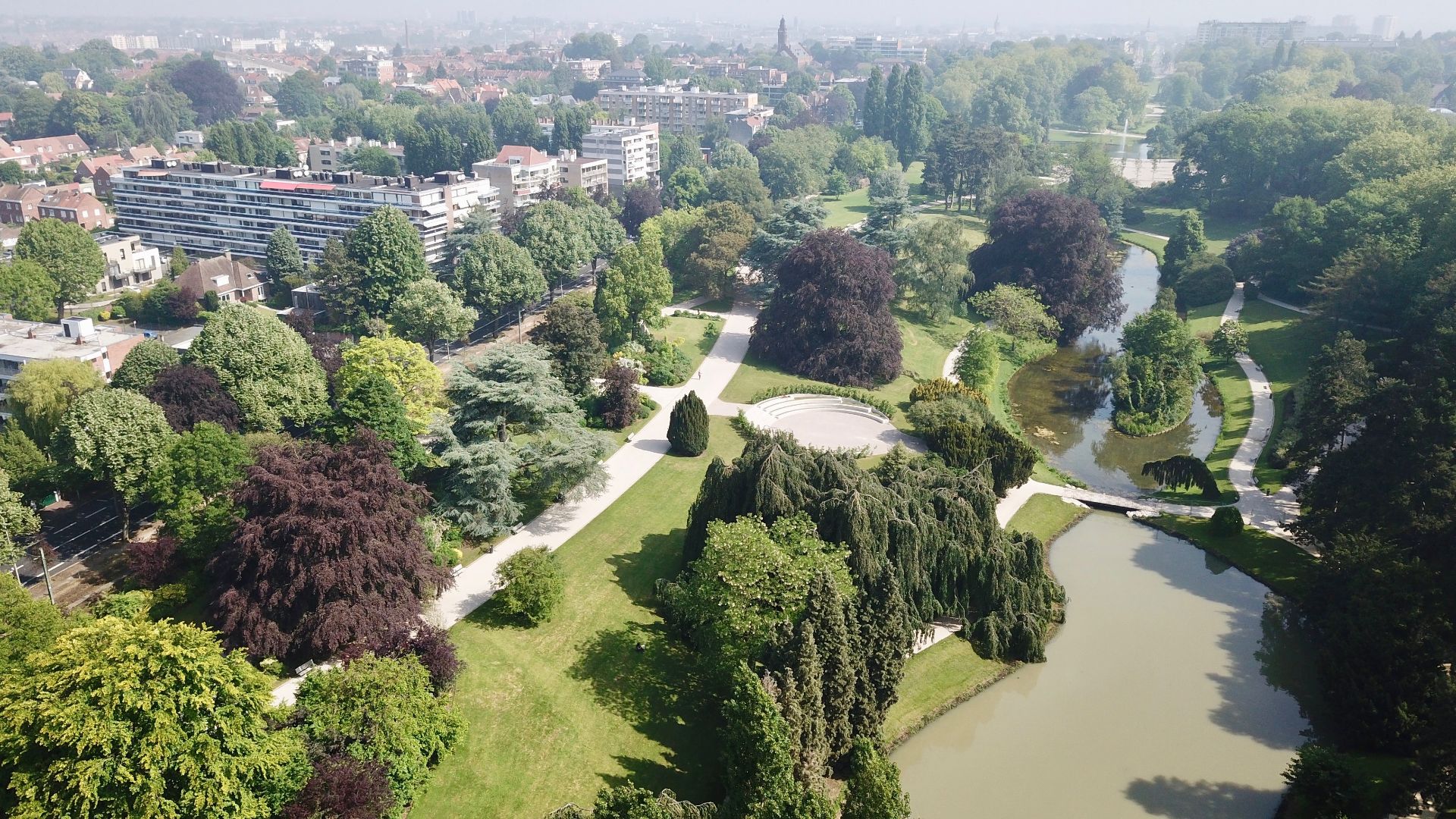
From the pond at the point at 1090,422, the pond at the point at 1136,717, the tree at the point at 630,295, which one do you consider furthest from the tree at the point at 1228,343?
the tree at the point at 630,295

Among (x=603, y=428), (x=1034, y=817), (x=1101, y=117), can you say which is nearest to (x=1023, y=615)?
→ (x=1034, y=817)

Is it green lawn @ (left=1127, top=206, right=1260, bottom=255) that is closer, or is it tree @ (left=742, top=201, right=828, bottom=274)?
tree @ (left=742, top=201, right=828, bottom=274)

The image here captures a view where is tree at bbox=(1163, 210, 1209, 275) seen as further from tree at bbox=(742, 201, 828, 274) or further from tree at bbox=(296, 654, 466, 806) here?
tree at bbox=(296, 654, 466, 806)

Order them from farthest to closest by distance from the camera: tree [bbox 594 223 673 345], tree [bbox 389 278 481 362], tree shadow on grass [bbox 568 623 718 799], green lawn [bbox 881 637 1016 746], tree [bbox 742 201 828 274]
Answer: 1. tree [bbox 742 201 828 274]
2. tree [bbox 594 223 673 345]
3. tree [bbox 389 278 481 362]
4. green lawn [bbox 881 637 1016 746]
5. tree shadow on grass [bbox 568 623 718 799]

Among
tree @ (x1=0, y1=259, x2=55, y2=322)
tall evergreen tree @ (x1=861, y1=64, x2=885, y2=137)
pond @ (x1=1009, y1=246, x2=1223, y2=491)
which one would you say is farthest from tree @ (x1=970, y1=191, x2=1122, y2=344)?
tall evergreen tree @ (x1=861, y1=64, x2=885, y2=137)

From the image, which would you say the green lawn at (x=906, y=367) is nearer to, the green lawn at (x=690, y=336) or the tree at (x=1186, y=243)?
the green lawn at (x=690, y=336)

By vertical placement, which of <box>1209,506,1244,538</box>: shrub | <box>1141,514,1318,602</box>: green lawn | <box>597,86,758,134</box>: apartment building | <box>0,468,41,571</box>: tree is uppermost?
<box>597,86,758,134</box>: apartment building

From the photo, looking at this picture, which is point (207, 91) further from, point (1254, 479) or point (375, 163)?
point (1254, 479)
